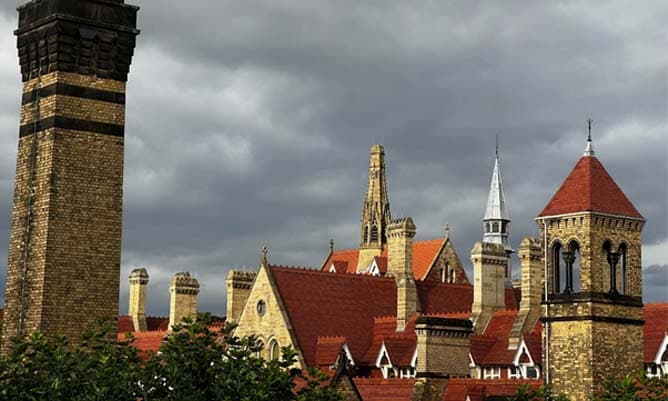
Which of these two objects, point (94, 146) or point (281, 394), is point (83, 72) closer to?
point (94, 146)

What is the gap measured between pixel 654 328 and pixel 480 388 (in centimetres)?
1261

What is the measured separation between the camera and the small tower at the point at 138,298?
295ft

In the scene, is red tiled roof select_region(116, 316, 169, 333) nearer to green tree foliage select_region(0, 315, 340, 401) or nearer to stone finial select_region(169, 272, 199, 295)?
stone finial select_region(169, 272, 199, 295)

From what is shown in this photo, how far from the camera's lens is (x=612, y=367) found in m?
43.8

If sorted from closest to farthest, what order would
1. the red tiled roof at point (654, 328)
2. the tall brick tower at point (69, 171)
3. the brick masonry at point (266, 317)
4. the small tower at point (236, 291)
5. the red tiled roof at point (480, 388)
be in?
1. the tall brick tower at point (69, 171)
2. the red tiled roof at point (480, 388)
3. the red tiled roof at point (654, 328)
4. the brick masonry at point (266, 317)
5. the small tower at point (236, 291)

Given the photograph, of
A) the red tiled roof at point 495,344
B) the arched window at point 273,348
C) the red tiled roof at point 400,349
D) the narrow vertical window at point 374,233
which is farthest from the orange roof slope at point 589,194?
the narrow vertical window at point 374,233

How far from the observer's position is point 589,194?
45.2 meters

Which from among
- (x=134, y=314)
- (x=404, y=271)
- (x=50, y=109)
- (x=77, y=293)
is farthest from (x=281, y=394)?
(x=134, y=314)

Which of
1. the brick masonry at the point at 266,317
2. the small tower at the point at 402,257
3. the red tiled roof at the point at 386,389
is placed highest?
the small tower at the point at 402,257

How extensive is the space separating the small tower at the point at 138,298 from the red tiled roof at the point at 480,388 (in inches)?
1844

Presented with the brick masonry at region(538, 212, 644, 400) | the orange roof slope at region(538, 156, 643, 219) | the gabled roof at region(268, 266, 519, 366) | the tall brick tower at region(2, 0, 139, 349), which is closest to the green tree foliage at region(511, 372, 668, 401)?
the brick masonry at region(538, 212, 644, 400)

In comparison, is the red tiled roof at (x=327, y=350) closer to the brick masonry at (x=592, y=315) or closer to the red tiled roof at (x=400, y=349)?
the red tiled roof at (x=400, y=349)

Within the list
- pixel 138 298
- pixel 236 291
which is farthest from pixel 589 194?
pixel 138 298

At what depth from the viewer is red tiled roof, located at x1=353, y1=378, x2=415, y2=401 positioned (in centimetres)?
4688
